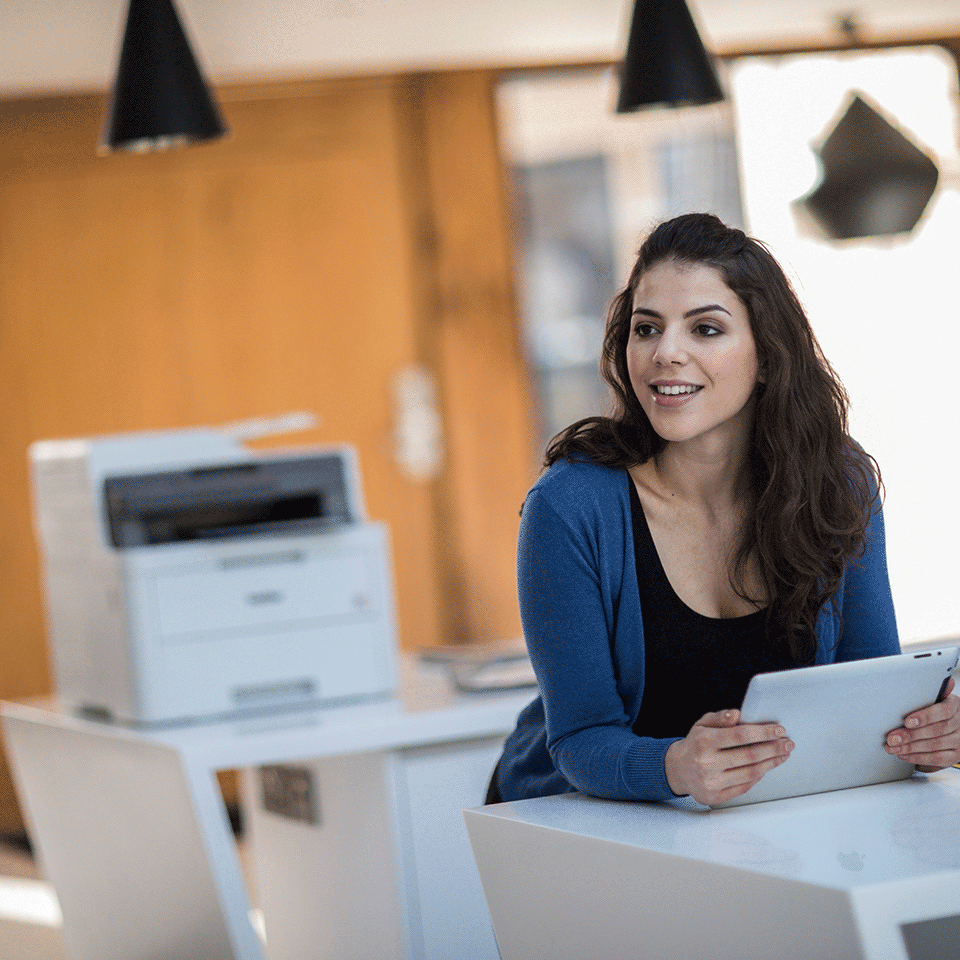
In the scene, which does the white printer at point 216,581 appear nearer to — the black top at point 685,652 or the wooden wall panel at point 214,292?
the black top at point 685,652

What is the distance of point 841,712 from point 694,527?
35 centimetres

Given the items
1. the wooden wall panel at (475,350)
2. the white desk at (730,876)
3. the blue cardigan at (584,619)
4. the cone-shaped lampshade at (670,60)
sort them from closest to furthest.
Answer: the white desk at (730,876) → the blue cardigan at (584,619) → the cone-shaped lampshade at (670,60) → the wooden wall panel at (475,350)

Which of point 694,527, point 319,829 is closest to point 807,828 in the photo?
point 694,527

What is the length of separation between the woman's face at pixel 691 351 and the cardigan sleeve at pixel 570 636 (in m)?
0.18

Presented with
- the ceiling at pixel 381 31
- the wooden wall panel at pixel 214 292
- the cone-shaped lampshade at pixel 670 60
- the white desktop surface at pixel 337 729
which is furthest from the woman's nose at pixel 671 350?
the wooden wall panel at pixel 214 292

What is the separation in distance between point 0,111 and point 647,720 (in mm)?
3601

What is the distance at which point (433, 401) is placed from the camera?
15.6ft

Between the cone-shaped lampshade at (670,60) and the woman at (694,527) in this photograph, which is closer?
the woman at (694,527)

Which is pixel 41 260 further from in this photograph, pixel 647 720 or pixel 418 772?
pixel 647 720

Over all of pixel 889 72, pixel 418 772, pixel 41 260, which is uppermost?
pixel 889 72

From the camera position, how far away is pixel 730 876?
1159mm

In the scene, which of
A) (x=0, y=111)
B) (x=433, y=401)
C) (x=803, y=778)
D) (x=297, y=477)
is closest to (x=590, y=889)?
(x=803, y=778)

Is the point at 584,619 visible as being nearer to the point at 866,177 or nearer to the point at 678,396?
the point at 678,396

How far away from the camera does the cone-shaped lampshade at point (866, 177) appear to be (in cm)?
371
